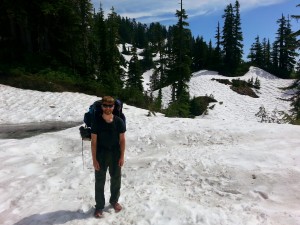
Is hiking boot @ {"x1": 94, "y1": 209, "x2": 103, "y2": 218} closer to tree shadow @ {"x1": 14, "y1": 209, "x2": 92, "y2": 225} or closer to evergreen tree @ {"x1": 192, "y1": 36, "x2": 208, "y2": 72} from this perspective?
tree shadow @ {"x1": 14, "y1": 209, "x2": 92, "y2": 225}

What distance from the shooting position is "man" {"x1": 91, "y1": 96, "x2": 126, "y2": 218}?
20.3ft

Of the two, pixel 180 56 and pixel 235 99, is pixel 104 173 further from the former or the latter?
pixel 235 99

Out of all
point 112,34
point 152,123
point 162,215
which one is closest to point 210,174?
point 162,215

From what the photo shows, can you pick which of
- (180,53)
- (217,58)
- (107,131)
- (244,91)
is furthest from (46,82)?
(217,58)

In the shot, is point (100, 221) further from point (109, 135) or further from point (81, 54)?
point (81, 54)

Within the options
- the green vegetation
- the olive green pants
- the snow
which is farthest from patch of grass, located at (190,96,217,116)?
the olive green pants

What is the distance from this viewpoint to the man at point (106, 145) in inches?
243

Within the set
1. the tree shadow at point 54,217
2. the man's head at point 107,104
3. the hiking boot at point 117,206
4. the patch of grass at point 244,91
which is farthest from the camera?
the patch of grass at point 244,91

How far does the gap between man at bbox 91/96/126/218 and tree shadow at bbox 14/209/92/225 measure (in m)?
0.36

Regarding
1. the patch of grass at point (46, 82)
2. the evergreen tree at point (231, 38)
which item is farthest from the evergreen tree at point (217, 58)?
the patch of grass at point (46, 82)

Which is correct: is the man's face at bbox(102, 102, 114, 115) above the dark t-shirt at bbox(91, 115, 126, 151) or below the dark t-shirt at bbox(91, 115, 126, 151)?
above

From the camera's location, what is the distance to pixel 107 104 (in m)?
6.07

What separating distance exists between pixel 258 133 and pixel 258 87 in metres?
40.1

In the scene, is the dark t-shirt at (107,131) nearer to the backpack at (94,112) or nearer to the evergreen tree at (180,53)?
the backpack at (94,112)
